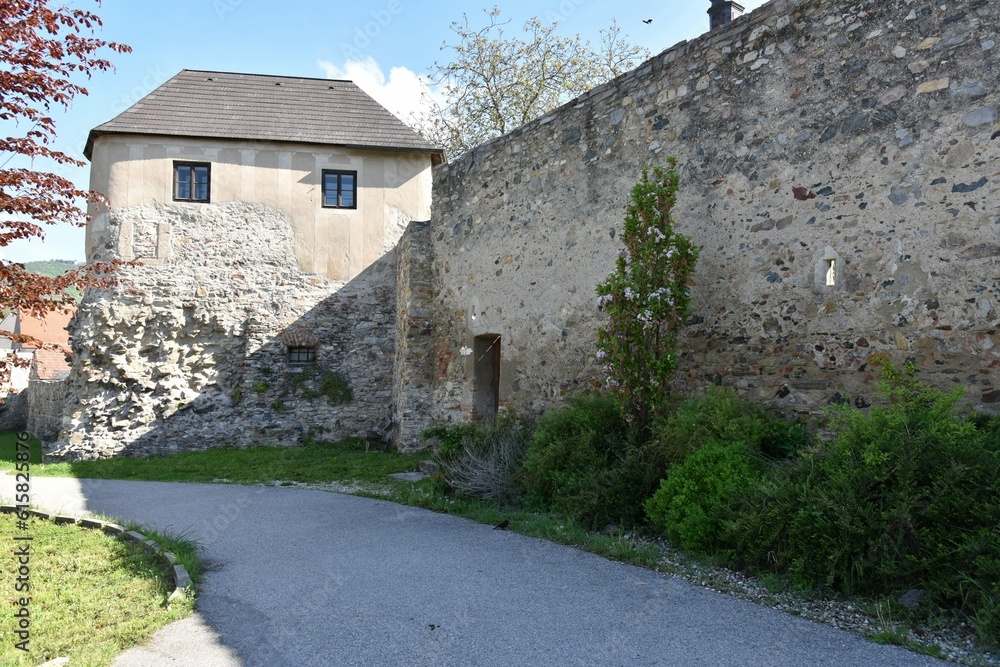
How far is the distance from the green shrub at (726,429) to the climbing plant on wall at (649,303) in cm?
47

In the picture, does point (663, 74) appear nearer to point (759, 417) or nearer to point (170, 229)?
point (759, 417)

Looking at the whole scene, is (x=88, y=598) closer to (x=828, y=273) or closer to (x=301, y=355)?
(x=828, y=273)

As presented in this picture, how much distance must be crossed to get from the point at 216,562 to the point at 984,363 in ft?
18.4

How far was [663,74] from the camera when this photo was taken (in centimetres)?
719

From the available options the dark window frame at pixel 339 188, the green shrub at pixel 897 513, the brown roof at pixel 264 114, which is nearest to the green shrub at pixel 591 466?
the green shrub at pixel 897 513

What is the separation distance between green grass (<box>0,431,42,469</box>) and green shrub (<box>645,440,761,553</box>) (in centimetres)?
1082

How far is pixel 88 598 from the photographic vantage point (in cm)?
435

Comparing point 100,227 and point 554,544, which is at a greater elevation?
point 100,227

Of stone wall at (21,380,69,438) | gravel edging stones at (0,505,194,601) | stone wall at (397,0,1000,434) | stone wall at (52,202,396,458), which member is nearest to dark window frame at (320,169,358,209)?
stone wall at (52,202,396,458)

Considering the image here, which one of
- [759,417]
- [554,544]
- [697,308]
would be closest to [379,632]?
[554,544]

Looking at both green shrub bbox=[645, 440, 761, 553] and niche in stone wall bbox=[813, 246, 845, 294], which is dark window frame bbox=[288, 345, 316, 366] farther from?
niche in stone wall bbox=[813, 246, 845, 294]

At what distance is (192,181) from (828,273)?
11.4 m

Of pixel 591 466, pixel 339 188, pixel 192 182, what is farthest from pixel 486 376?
pixel 192 182

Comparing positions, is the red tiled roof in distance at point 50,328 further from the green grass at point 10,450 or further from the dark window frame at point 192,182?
the dark window frame at point 192,182
